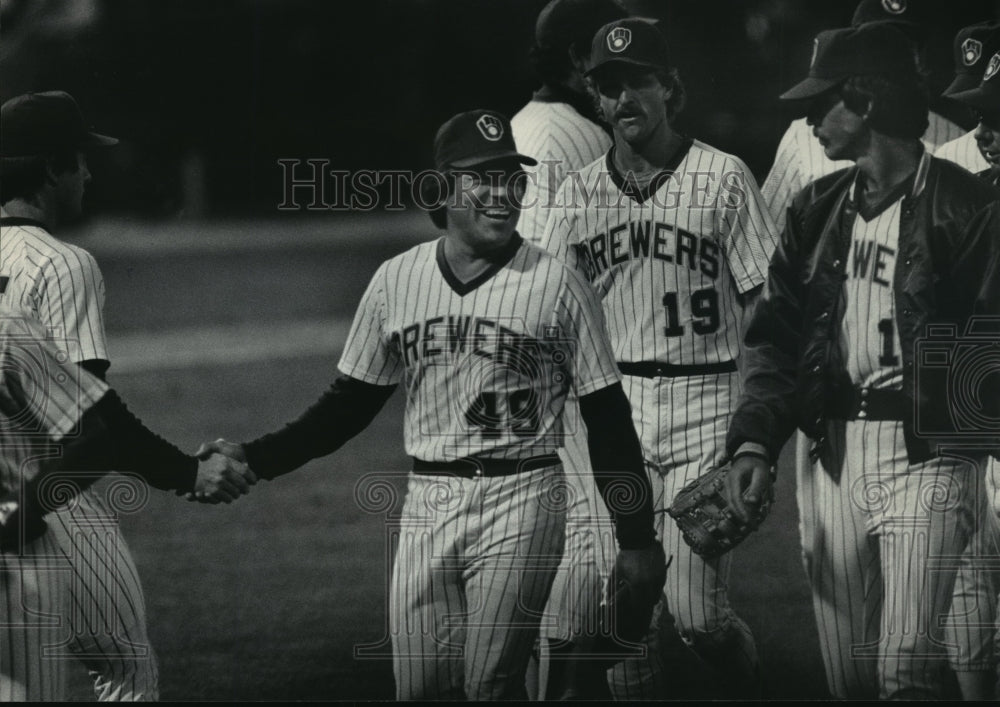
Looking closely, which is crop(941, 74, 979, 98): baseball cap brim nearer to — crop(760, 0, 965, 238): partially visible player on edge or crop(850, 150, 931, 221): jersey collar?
crop(760, 0, 965, 238): partially visible player on edge

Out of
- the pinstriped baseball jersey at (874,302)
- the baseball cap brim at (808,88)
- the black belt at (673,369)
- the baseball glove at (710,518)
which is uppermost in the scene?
the baseball cap brim at (808,88)

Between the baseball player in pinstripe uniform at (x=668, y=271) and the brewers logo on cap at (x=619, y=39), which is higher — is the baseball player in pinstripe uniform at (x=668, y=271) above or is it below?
→ below

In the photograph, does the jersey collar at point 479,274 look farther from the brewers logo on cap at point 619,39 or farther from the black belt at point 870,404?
the black belt at point 870,404

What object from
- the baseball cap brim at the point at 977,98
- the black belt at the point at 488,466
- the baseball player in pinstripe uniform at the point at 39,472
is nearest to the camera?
the black belt at the point at 488,466

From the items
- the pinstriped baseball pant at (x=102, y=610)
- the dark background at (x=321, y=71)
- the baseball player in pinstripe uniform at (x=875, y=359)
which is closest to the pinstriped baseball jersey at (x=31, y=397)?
the pinstriped baseball pant at (x=102, y=610)

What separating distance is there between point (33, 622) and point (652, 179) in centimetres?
250

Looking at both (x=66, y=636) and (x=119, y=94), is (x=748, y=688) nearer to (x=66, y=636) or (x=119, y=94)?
(x=66, y=636)

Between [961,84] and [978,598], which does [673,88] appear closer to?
[961,84]

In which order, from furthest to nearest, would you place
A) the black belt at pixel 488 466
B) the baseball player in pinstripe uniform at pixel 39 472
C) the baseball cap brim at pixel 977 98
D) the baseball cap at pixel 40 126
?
1. the baseball cap brim at pixel 977 98
2. the baseball cap at pixel 40 126
3. the baseball player in pinstripe uniform at pixel 39 472
4. the black belt at pixel 488 466

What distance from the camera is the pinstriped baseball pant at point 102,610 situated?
7.22 meters

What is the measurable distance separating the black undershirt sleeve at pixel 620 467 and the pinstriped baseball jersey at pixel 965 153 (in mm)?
1344

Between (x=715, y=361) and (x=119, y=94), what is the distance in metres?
2.17

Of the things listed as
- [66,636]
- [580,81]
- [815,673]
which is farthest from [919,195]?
[66,636]

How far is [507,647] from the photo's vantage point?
7.13m
